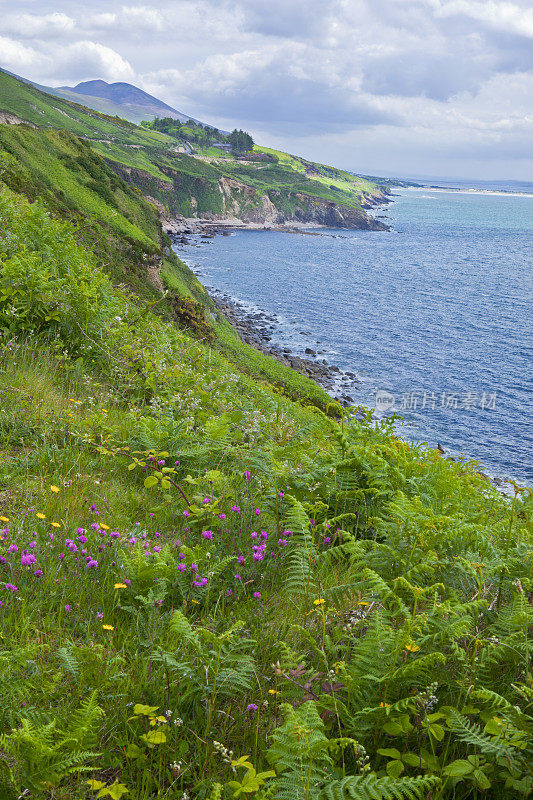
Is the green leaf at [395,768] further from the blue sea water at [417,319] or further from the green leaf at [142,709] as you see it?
the blue sea water at [417,319]

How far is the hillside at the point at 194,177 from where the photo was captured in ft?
353

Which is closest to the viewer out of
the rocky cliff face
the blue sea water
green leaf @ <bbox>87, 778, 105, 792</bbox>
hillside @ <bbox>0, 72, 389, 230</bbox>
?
green leaf @ <bbox>87, 778, 105, 792</bbox>

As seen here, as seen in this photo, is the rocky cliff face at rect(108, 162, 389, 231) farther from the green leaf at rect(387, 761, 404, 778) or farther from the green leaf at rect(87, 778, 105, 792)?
the green leaf at rect(387, 761, 404, 778)

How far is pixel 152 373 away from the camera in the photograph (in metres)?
7.41

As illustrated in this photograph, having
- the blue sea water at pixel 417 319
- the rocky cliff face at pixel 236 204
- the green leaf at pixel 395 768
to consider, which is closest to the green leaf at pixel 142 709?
the green leaf at pixel 395 768

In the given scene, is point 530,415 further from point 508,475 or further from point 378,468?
point 378,468

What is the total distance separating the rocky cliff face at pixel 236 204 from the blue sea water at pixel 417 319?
1505 centimetres

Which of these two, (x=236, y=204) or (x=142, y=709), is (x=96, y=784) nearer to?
(x=142, y=709)

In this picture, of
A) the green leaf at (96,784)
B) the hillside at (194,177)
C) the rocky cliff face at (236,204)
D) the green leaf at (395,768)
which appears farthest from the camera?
the rocky cliff face at (236,204)

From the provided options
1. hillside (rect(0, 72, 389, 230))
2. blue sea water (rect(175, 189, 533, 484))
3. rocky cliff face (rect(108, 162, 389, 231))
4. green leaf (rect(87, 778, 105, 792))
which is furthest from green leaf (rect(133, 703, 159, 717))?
rocky cliff face (rect(108, 162, 389, 231))

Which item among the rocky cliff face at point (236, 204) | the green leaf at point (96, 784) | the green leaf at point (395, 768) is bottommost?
the green leaf at point (96, 784)

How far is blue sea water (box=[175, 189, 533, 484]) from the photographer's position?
126ft

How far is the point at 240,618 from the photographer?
3.11m

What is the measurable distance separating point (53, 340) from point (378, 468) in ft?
16.9
